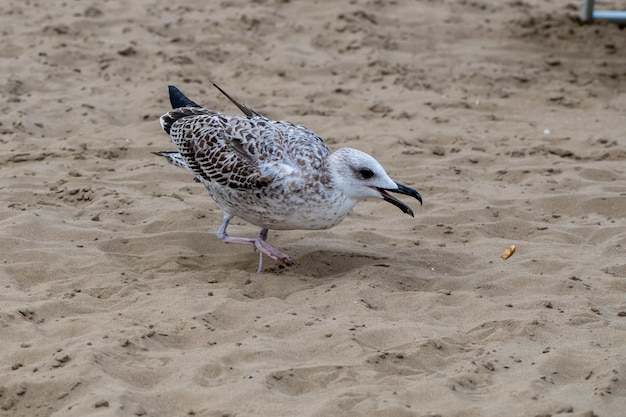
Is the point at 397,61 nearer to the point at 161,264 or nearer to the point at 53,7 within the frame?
the point at 53,7

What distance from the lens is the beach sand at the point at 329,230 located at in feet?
14.6

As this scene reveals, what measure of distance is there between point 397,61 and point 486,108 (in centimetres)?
141

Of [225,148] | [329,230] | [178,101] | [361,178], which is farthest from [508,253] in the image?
[178,101]

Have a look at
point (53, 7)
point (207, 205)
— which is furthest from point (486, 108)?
point (53, 7)

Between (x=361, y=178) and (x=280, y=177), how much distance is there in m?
0.45

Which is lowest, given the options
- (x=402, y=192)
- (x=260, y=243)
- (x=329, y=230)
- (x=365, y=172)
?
(x=329, y=230)

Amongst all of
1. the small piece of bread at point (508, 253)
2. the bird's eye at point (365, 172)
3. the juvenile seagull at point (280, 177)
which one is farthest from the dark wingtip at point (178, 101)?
the small piece of bread at point (508, 253)

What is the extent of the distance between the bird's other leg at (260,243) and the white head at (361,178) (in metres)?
0.54

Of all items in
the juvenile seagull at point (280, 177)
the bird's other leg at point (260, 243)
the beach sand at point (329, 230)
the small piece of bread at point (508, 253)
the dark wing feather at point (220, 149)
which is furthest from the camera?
the small piece of bread at point (508, 253)

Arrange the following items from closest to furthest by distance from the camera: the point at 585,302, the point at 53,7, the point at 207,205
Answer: the point at 585,302 < the point at 207,205 < the point at 53,7

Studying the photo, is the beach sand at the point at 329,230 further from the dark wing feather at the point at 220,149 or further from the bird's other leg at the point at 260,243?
the dark wing feather at the point at 220,149

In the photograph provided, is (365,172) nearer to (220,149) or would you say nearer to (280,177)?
(280,177)

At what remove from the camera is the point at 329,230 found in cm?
675

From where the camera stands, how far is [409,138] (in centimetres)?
851
